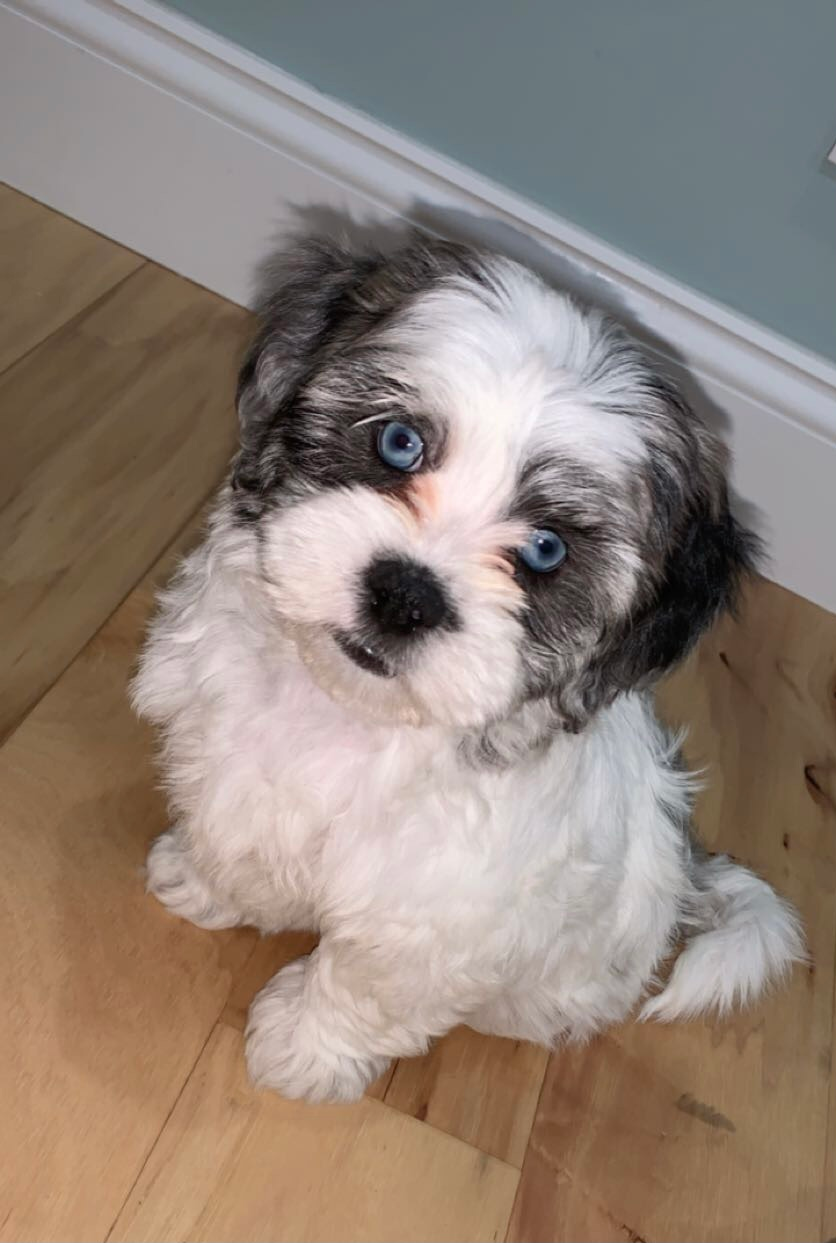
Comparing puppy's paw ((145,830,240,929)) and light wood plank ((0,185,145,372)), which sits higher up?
light wood plank ((0,185,145,372))

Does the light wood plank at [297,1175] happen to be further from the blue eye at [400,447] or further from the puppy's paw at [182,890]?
the blue eye at [400,447]

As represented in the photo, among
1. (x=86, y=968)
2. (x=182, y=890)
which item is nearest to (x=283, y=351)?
(x=182, y=890)

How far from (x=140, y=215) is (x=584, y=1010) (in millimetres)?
2025

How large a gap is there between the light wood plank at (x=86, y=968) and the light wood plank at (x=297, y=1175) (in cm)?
4

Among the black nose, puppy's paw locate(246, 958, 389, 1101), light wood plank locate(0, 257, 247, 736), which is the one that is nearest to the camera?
the black nose

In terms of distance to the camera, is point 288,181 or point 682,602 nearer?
point 682,602

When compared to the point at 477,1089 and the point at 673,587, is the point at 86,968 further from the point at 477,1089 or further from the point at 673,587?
the point at 673,587

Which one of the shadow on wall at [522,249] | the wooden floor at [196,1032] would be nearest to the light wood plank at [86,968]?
the wooden floor at [196,1032]

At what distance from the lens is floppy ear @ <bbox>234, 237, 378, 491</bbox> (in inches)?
54.4

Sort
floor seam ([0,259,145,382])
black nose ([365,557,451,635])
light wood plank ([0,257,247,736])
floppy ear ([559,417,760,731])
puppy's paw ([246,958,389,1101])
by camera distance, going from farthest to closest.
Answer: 1. floor seam ([0,259,145,382])
2. light wood plank ([0,257,247,736])
3. puppy's paw ([246,958,389,1101])
4. floppy ear ([559,417,760,731])
5. black nose ([365,557,451,635])

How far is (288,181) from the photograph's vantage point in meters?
2.49

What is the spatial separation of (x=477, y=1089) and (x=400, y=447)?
1085mm

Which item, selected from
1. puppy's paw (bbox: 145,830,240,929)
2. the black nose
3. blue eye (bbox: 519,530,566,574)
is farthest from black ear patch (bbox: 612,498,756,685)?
puppy's paw (bbox: 145,830,240,929)

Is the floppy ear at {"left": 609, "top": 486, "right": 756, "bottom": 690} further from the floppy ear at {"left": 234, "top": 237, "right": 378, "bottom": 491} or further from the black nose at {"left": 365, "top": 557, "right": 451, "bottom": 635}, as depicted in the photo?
the floppy ear at {"left": 234, "top": 237, "right": 378, "bottom": 491}
